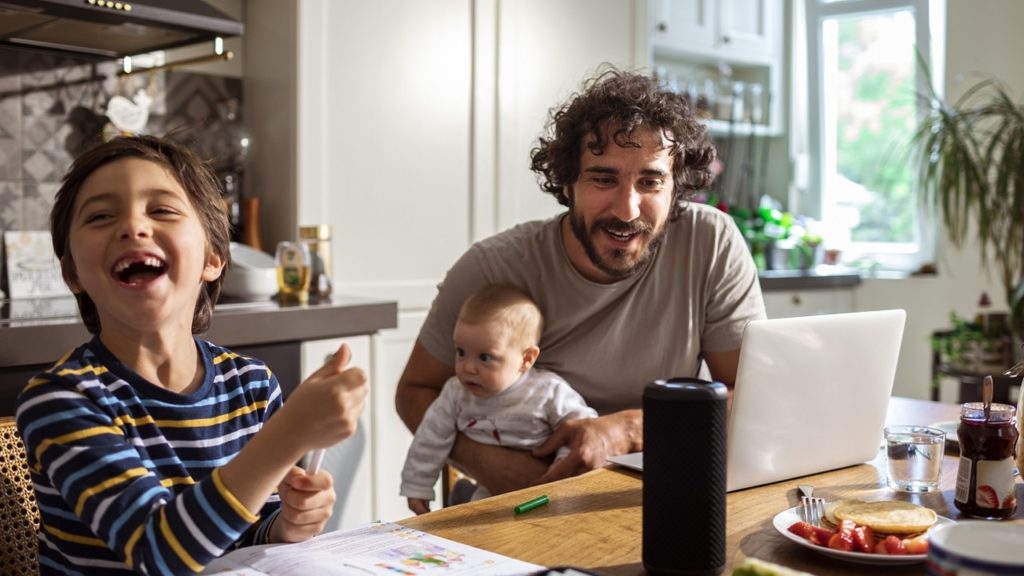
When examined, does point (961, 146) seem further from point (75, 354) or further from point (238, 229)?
point (75, 354)

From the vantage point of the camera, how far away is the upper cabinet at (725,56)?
4555mm

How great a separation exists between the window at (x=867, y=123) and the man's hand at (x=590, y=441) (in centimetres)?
358

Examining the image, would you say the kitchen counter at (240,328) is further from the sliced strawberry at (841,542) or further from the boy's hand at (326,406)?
the sliced strawberry at (841,542)

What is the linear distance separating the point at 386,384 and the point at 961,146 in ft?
7.89

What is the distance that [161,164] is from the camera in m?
1.09

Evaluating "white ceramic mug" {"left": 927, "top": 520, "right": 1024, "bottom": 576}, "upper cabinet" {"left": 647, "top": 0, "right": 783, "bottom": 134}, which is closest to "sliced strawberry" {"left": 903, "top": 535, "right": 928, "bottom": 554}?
"white ceramic mug" {"left": 927, "top": 520, "right": 1024, "bottom": 576}

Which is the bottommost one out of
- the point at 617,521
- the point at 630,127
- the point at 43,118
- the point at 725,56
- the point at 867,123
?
the point at 617,521

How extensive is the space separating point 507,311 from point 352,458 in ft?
3.99

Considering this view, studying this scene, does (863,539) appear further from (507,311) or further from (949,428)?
(507,311)

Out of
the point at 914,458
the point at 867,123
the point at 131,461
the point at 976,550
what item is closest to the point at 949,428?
the point at 914,458

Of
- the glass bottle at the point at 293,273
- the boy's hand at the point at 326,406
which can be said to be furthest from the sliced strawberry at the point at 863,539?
the glass bottle at the point at 293,273

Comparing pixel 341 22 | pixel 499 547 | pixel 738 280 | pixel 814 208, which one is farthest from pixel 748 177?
pixel 499 547

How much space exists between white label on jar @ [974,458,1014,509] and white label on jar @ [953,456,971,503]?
1cm

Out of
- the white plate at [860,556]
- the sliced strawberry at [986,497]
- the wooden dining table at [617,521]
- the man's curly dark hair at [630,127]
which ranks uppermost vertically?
the man's curly dark hair at [630,127]
